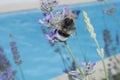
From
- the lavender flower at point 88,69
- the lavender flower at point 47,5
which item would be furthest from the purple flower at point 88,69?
the lavender flower at point 47,5

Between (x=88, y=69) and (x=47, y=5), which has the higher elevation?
(x=47, y=5)

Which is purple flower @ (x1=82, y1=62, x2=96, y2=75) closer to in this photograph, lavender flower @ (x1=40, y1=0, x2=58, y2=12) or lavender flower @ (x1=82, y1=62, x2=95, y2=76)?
lavender flower @ (x1=82, y1=62, x2=95, y2=76)

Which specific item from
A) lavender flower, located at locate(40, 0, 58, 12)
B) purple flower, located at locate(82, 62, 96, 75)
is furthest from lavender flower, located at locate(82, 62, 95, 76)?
lavender flower, located at locate(40, 0, 58, 12)

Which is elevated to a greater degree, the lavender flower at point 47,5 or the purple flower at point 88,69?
the lavender flower at point 47,5

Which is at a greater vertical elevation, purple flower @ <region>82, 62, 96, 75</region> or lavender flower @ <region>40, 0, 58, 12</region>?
lavender flower @ <region>40, 0, 58, 12</region>

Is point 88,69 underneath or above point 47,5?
underneath

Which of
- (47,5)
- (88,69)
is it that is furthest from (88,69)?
(47,5)

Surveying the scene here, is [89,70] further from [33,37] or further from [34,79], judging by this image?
[33,37]

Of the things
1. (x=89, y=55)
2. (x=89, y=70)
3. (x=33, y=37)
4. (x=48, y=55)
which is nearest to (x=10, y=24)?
(x=33, y=37)

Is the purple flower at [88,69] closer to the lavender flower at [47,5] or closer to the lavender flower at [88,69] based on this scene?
the lavender flower at [88,69]

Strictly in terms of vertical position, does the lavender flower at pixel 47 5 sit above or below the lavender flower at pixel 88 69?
above

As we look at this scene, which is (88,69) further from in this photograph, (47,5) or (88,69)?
(47,5)
